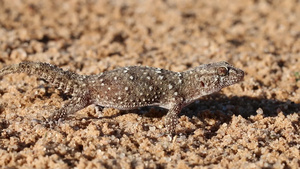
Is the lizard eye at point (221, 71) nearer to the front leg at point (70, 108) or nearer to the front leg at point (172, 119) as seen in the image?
the front leg at point (172, 119)

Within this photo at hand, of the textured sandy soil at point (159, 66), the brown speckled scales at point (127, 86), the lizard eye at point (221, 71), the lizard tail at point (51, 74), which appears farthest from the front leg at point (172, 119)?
the lizard tail at point (51, 74)

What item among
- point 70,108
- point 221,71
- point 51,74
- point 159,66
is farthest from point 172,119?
point 159,66

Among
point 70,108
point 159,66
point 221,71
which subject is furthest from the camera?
point 159,66

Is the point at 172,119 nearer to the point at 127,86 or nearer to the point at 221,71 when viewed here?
the point at 127,86

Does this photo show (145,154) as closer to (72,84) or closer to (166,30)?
(72,84)

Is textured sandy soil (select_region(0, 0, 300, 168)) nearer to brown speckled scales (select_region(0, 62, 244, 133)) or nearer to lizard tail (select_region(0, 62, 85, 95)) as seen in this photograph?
brown speckled scales (select_region(0, 62, 244, 133))

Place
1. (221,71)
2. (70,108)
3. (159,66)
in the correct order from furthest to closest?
1. (159,66)
2. (221,71)
3. (70,108)

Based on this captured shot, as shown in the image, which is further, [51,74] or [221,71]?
[221,71]

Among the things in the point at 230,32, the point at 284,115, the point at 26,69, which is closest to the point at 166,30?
the point at 230,32
